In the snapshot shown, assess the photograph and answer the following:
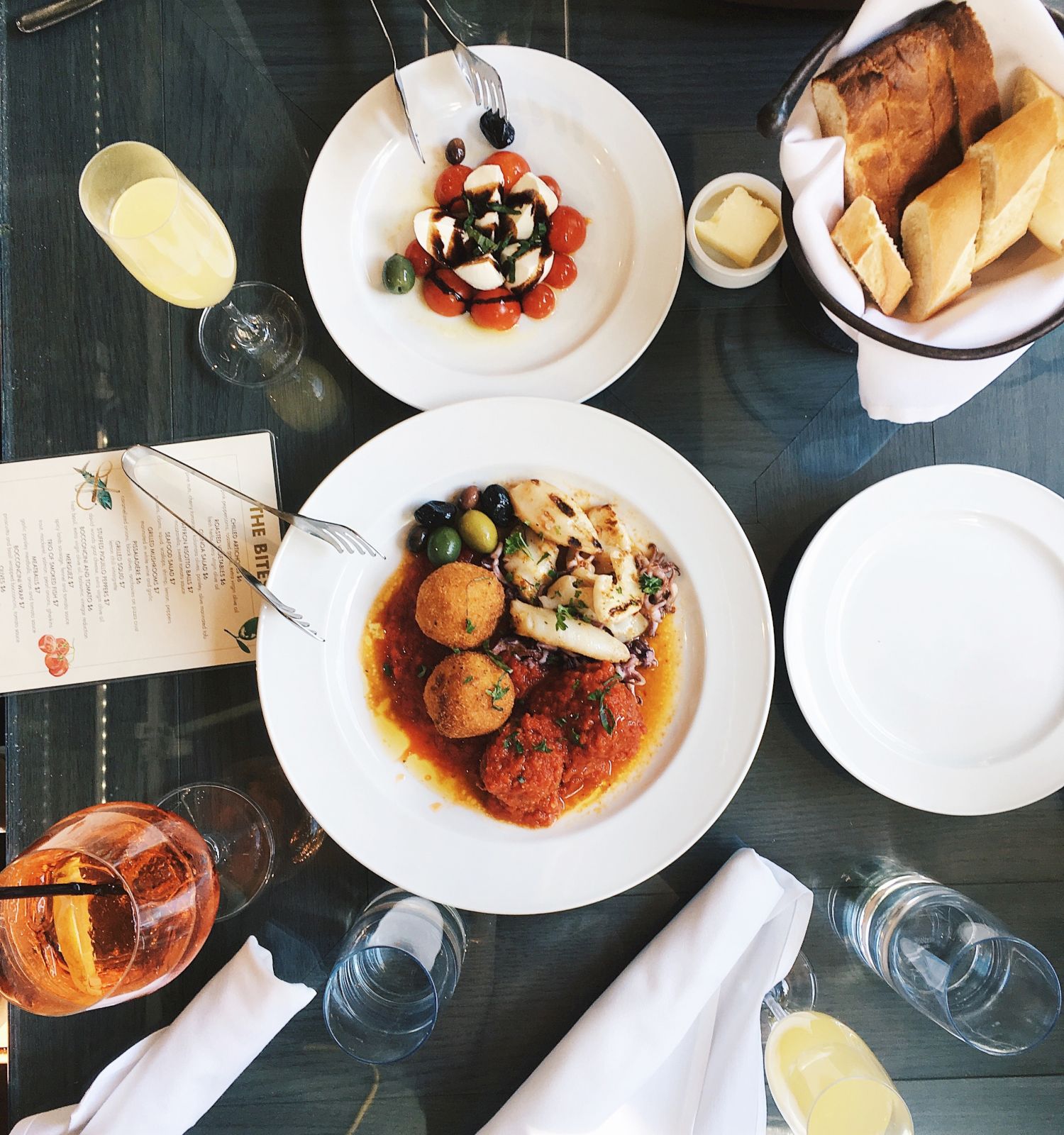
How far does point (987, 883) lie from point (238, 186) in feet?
7.71

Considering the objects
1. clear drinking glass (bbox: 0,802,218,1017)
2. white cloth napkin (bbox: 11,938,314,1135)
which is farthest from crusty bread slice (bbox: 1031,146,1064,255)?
white cloth napkin (bbox: 11,938,314,1135)

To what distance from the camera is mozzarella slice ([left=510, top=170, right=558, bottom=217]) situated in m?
1.66

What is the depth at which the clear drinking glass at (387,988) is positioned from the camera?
1.61m

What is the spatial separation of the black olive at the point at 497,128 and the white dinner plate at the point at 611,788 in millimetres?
580

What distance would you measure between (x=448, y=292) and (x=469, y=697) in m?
0.87

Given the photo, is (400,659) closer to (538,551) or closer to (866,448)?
(538,551)

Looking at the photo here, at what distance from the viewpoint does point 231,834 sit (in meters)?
1.77

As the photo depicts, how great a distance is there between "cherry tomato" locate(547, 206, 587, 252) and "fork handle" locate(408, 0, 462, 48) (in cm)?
38

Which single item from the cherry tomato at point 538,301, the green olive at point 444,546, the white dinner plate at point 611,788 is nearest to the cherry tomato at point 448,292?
the cherry tomato at point 538,301

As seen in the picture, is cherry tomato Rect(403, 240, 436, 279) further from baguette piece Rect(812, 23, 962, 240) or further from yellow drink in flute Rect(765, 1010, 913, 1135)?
yellow drink in flute Rect(765, 1010, 913, 1135)

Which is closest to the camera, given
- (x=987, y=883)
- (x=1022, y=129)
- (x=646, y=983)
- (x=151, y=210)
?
(x=1022, y=129)

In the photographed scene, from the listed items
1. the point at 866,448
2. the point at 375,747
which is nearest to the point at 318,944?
the point at 375,747

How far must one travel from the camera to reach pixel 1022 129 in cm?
130

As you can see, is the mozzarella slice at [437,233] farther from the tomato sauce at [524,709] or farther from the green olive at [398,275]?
the tomato sauce at [524,709]
